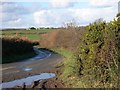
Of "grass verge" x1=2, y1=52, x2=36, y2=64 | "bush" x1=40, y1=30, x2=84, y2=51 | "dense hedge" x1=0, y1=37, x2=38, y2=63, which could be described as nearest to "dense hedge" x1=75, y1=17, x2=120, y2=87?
"grass verge" x1=2, y1=52, x2=36, y2=64

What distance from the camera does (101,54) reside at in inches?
778

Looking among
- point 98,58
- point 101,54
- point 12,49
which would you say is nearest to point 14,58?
point 12,49

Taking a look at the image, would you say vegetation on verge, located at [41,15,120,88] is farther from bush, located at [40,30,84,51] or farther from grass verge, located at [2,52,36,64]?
bush, located at [40,30,84,51]

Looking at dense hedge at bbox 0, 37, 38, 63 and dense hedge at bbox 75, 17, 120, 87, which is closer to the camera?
dense hedge at bbox 75, 17, 120, 87

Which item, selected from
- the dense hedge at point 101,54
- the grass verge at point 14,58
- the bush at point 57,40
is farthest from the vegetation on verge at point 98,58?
the bush at point 57,40

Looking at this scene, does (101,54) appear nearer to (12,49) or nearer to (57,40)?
(12,49)

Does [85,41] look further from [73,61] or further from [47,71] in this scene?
[47,71]

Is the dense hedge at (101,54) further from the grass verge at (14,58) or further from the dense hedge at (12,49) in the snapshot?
the dense hedge at (12,49)

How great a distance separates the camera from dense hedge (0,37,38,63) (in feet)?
150

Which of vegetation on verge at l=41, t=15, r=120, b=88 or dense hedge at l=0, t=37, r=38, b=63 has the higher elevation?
vegetation on verge at l=41, t=15, r=120, b=88

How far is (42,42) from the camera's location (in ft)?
253

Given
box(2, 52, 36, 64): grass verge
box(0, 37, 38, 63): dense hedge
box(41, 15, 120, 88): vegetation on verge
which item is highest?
box(41, 15, 120, 88): vegetation on verge

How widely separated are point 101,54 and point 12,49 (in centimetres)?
3047

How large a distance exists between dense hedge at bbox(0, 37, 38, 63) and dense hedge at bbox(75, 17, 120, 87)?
22892 millimetres
